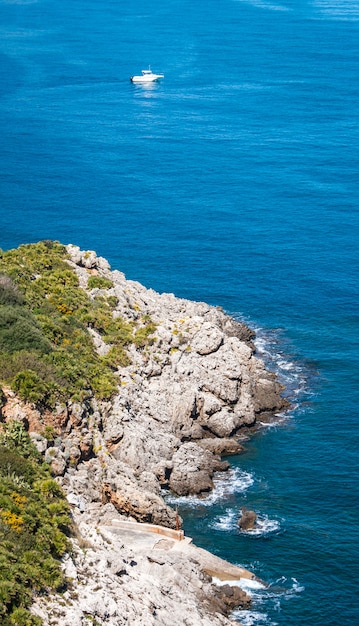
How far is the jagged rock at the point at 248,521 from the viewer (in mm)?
72812

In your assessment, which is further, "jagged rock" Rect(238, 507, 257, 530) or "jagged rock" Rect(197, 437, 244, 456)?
"jagged rock" Rect(197, 437, 244, 456)

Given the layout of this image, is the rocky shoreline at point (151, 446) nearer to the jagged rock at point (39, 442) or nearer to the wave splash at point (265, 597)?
the jagged rock at point (39, 442)

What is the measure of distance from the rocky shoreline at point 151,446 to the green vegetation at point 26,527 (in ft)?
3.74

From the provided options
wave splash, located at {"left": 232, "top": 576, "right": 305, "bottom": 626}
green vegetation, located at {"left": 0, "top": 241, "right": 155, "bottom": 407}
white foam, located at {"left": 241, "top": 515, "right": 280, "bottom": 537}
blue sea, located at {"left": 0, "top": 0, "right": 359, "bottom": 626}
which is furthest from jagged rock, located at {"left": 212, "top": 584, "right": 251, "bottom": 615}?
green vegetation, located at {"left": 0, "top": 241, "right": 155, "bottom": 407}

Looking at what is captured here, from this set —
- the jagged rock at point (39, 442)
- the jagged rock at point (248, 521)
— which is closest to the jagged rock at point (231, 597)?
the jagged rock at point (248, 521)

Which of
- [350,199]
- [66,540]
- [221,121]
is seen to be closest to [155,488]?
[66,540]

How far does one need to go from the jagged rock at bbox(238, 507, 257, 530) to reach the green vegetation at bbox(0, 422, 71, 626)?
17429mm

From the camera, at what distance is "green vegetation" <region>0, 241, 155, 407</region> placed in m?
71.2

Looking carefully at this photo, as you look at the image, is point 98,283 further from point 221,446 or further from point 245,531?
point 245,531

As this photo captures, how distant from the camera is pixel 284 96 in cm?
19300

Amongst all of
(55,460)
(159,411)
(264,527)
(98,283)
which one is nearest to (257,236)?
(98,283)

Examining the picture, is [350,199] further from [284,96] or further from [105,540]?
[105,540]

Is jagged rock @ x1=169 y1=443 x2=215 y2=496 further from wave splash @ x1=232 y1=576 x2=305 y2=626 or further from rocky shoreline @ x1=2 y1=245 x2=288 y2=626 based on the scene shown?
wave splash @ x1=232 y1=576 x2=305 y2=626

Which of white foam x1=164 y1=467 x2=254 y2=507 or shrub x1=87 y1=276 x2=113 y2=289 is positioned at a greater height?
shrub x1=87 y1=276 x2=113 y2=289
